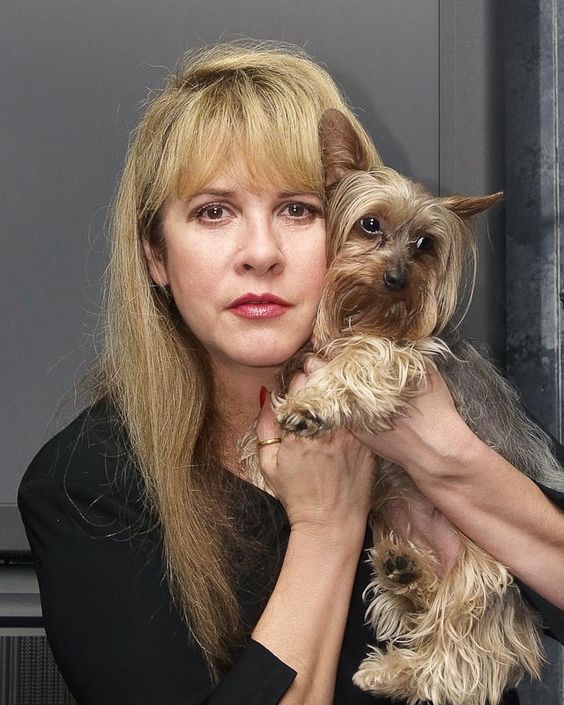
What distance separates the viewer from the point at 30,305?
2182 millimetres

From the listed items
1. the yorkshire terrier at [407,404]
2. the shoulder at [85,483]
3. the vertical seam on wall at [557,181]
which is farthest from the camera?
the vertical seam on wall at [557,181]

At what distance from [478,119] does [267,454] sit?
1002 mm

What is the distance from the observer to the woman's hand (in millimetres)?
1522

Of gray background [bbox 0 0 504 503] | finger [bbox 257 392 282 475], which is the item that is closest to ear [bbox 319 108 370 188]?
finger [bbox 257 392 282 475]

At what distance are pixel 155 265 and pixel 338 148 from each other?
1.20ft

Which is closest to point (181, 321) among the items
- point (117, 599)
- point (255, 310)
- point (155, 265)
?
point (155, 265)

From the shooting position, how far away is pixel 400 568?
166 cm

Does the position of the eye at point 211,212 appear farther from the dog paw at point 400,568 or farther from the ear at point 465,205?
the dog paw at point 400,568

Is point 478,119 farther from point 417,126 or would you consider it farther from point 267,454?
point 267,454

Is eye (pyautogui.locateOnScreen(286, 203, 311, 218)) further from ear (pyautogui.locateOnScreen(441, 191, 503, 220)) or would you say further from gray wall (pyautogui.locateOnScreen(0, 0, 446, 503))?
gray wall (pyautogui.locateOnScreen(0, 0, 446, 503))

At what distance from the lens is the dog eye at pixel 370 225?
163cm

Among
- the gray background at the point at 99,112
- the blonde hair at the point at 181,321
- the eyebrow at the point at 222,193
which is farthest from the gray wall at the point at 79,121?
the eyebrow at the point at 222,193

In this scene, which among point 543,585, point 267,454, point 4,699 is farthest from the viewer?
point 4,699

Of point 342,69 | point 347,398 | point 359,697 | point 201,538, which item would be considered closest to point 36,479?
point 201,538
